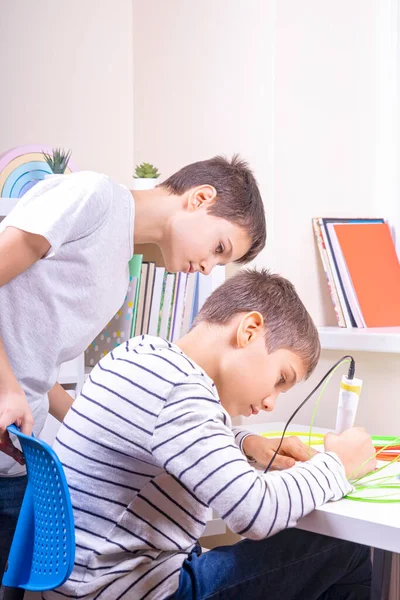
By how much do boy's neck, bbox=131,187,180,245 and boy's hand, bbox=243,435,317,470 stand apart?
416 millimetres

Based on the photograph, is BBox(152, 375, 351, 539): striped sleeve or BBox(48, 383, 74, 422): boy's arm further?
BBox(48, 383, 74, 422): boy's arm

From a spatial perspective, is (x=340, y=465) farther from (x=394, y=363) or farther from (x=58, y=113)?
(x=58, y=113)

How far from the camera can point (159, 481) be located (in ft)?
3.63

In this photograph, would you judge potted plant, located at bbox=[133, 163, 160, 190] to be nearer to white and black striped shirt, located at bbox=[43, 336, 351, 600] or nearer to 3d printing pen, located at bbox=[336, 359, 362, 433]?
3d printing pen, located at bbox=[336, 359, 362, 433]

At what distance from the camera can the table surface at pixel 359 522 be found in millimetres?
987

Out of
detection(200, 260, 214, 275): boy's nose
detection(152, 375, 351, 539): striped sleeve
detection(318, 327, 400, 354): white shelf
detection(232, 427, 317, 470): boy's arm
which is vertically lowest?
detection(232, 427, 317, 470): boy's arm

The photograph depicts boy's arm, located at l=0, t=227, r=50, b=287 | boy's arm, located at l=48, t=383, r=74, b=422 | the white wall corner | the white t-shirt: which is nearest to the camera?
boy's arm, located at l=0, t=227, r=50, b=287

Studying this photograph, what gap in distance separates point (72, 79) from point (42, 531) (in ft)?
5.54

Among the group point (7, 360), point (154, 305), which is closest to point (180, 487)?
point (7, 360)

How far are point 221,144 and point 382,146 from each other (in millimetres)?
468

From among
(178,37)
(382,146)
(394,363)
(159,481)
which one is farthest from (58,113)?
(159,481)

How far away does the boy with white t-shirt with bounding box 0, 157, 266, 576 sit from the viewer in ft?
4.13

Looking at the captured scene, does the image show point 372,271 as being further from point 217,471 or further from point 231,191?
point 217,471

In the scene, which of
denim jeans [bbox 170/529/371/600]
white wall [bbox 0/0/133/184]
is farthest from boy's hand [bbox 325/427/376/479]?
white wall [bbox 0/0/133/184]
